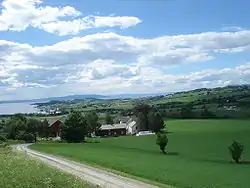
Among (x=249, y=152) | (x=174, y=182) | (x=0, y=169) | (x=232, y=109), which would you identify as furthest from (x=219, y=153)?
(x=232, y=109)

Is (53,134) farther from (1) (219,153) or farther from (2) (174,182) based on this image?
(2) (174,182)

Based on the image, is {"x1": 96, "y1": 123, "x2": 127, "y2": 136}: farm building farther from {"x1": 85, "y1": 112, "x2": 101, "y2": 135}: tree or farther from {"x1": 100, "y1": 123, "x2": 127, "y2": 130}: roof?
{"x1": 85, "y1": 112, "x2": 101, "y2": 135}: tree

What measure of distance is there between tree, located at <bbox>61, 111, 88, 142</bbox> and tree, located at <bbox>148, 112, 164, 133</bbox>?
3692 cm

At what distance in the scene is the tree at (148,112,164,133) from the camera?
149 meters

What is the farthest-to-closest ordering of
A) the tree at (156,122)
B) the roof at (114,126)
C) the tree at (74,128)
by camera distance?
the roof at (114,126) → the tree at (156,122) → the tree at (74,128)

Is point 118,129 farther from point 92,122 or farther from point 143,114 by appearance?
point 143,114

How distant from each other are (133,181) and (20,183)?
14871 millimetres

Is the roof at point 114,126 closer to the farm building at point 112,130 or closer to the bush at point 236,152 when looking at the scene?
the farm building at point 112,130

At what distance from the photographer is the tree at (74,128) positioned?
118 m

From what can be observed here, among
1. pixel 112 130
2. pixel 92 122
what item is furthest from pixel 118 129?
pixel 92 122

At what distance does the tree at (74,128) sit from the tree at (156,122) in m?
36.9

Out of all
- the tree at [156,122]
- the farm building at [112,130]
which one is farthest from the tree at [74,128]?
the farm building at [112,130]

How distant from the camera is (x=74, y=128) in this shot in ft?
391

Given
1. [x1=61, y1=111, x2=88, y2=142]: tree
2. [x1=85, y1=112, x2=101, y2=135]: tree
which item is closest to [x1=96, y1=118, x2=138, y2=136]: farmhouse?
[x1=85, y1=112, x2=101, y2=135]: tree
